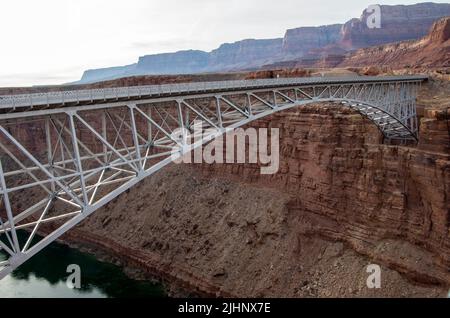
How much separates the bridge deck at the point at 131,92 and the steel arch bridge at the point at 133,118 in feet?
0.12

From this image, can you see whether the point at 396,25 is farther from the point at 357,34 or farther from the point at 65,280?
the point at 65,280

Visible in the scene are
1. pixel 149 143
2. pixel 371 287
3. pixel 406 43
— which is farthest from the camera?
pixel 406 43

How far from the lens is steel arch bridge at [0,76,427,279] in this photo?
13961 millimetres

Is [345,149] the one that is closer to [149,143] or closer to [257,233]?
[257,233]

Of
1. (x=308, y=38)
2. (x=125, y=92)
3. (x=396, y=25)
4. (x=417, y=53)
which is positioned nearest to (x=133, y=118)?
(x=125, y=92)

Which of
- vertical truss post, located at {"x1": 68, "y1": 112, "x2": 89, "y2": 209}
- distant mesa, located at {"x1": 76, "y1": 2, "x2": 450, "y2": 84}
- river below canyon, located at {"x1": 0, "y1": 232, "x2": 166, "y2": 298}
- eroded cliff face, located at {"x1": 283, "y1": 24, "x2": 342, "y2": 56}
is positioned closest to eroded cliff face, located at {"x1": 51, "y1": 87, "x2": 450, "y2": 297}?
river below canyon, located at {"x1": 0, "y1": 232, "x2": 166, "y2": 298}

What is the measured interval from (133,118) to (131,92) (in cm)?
128

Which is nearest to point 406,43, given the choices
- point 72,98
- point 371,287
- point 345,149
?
point 345,149

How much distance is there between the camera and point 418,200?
26781mm

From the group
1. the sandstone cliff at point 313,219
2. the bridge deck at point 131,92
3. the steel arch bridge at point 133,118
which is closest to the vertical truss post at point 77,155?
the steel arch bridge at point 133,118

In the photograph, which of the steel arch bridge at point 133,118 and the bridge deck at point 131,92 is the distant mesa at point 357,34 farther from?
the bridge deck at point 131,92

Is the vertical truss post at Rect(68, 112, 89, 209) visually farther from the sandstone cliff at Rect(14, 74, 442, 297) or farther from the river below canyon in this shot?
the river below canyon

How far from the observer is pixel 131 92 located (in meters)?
17.3

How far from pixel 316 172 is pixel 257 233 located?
6.56m
